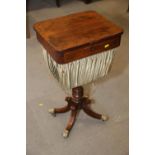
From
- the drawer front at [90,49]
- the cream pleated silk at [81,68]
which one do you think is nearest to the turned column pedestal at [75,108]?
the cream pleated silk at [81,68]

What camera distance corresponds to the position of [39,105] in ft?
6.15

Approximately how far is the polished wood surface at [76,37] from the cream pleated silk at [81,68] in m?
0.05

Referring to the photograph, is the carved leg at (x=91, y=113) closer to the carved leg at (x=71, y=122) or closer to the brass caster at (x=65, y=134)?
the carved leg at (x=71, y=122)

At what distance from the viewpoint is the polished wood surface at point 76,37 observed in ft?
4.02

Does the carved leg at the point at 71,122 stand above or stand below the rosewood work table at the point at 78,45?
below

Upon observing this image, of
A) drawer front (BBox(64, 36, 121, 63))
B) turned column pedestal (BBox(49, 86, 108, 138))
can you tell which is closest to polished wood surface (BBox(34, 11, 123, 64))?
drawer front (BBox(64, 36, 121, 63))

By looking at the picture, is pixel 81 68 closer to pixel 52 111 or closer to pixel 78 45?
pixel 78 45

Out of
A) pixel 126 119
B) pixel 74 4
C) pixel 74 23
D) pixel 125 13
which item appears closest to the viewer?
pixel 74 23

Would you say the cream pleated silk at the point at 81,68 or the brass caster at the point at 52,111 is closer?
the cream pleated silk at the point at 81,68

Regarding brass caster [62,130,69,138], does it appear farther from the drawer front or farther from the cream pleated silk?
the drawer front

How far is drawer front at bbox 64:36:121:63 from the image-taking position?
1.24 m
